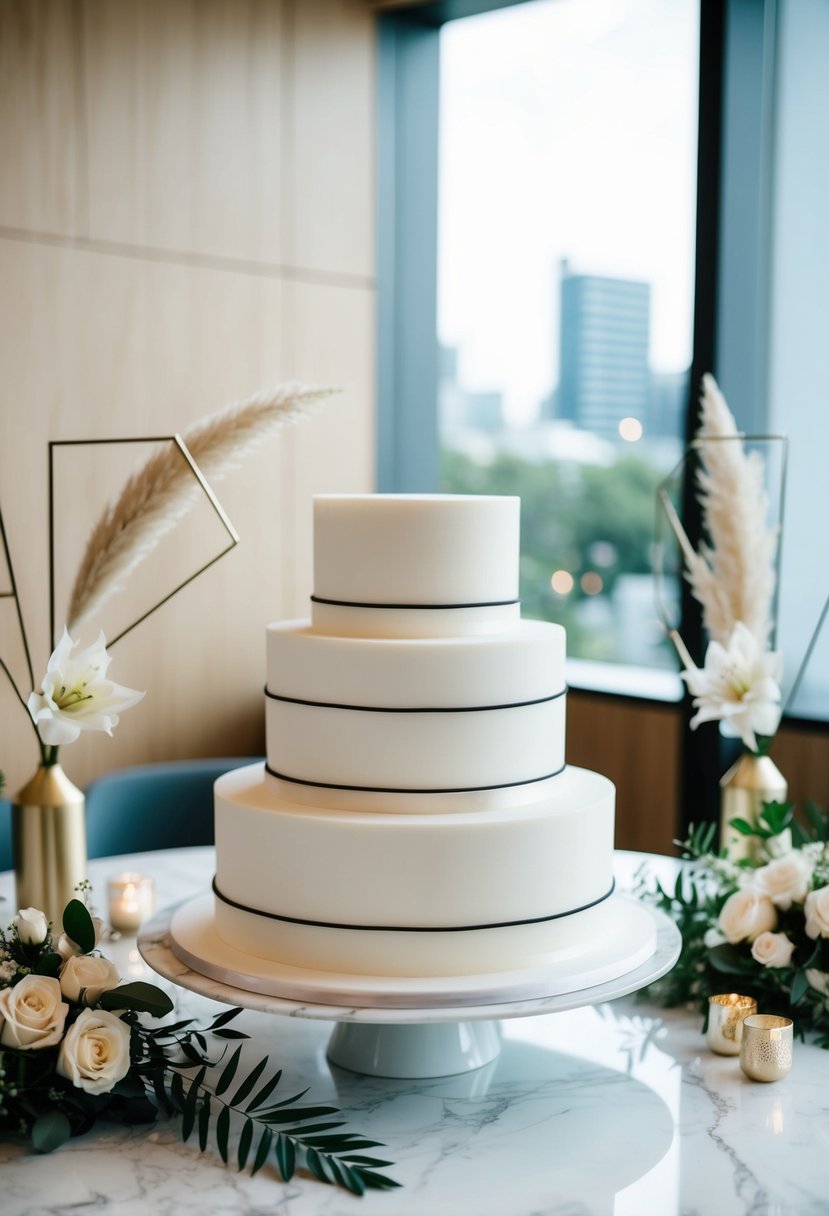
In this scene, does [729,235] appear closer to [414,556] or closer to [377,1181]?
[414,556]

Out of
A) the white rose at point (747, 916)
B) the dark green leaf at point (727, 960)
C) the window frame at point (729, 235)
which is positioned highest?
the window frame at point (729, 235)

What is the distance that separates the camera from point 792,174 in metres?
3.21

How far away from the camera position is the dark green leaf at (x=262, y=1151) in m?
1.14

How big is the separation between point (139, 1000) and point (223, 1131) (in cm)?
16

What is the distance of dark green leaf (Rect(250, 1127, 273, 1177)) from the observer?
114 centimetres

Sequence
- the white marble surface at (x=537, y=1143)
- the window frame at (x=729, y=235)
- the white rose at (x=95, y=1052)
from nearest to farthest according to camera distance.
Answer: the white marble surface at (x=537, y=1143), the white rose at (x=95, y=1052), the window frame at (x=729, y=235)

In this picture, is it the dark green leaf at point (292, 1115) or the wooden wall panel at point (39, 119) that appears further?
the wooden wall panel at point (39, 119)

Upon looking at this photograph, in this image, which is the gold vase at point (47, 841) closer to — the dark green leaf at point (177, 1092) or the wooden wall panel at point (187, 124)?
the dark green leaf at point (177, 1092)

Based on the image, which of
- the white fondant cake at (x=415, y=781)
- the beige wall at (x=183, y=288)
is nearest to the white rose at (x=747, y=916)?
the white fondant cake at (x=415, y=781)

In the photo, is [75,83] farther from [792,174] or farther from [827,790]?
[827,790]

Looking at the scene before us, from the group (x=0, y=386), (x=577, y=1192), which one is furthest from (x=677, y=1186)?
(x=0, y=386)

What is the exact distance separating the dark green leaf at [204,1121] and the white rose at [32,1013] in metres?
0.15

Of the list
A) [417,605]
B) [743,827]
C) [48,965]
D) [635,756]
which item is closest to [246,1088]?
[48,965]

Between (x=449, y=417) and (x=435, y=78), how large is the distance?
113 centimetres
